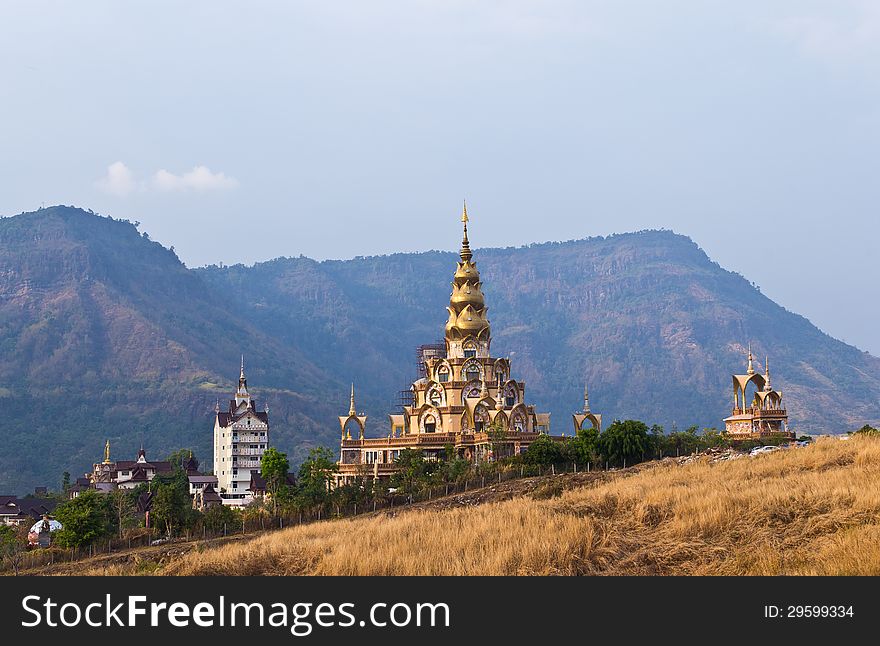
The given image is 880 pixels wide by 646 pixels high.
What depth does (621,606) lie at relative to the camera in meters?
16.9

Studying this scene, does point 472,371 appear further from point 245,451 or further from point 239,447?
point 245,451

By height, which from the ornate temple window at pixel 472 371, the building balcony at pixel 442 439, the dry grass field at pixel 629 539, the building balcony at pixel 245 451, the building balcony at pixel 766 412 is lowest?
the dry grass field at pixel 629 539

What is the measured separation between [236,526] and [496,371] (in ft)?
88.9

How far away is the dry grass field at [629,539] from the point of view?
907 inches

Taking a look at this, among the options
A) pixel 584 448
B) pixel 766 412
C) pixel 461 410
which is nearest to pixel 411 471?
pixel 584 448

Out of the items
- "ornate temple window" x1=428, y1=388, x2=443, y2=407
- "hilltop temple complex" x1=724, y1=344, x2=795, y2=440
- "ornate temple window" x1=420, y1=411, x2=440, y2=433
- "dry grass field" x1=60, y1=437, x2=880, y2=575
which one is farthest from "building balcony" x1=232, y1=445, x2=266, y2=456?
"dry grass field" x1=60, y1=437, x2=880, y2=575

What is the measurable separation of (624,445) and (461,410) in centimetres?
1677

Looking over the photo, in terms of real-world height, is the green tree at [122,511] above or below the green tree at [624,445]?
below

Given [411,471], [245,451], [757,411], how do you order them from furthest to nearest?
[245,451], [757,411], [411,471]

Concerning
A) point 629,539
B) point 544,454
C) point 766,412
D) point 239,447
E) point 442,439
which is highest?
point 239,447

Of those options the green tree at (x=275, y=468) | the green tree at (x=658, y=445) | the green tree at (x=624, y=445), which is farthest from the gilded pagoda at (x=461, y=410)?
the green tree at (x=658, y=445)

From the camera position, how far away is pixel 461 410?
68688 millimetres

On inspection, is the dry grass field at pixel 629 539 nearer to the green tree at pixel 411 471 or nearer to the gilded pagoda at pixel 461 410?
the green tree at pixel 411 471

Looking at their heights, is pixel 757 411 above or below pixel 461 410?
below
